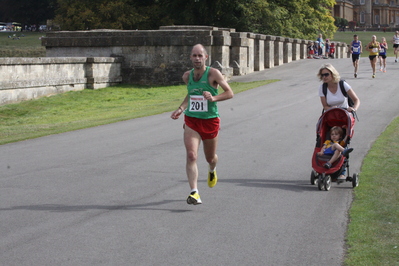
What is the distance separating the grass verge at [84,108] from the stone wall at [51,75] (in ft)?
1.18

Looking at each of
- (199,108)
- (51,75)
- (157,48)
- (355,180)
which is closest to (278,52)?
(157,48)

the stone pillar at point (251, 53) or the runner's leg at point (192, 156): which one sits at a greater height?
the stone pillar at point (251, 53)

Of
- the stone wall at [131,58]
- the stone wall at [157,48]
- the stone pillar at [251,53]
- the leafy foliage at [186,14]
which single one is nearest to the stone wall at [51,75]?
the stone wall at [131,58]

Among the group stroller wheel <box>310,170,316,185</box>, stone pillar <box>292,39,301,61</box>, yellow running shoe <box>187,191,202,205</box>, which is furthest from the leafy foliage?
yellow running shoe <box>187,191,202,205</box>

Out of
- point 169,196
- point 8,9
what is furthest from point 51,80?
point 8,9

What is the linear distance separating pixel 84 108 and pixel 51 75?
2578mm

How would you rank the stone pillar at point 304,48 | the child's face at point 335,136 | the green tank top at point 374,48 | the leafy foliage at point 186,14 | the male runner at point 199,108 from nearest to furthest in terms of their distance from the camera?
the male runner at point 199,108, the child's face at point 335,136, the green tank top at point 374,48, the stone pillar at point 304,48, the leafy foliage at point 186,14

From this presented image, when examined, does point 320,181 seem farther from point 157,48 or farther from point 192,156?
point 157,48

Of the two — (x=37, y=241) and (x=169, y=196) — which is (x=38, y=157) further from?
(x=37, y=241)

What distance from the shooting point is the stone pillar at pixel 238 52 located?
29.6 metres

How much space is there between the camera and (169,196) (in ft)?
26.4

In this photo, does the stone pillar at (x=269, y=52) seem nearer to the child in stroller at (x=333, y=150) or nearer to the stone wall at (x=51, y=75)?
the stone wall at (x=51, y=75)

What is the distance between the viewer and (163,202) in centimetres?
770

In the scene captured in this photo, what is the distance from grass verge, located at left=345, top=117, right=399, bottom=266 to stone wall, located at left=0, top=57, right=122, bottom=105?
13731mm
